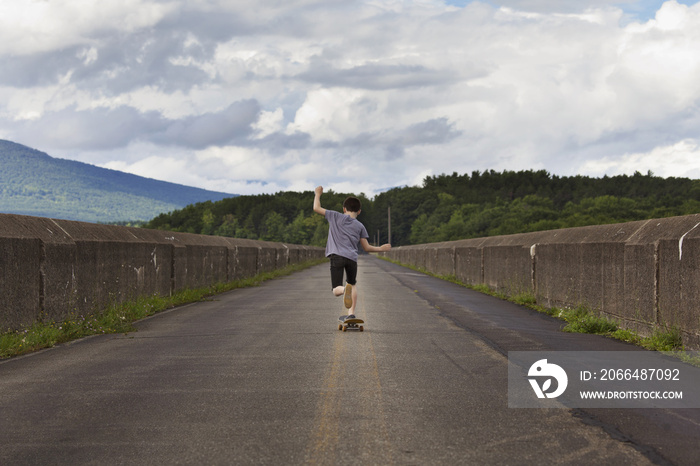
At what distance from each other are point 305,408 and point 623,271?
6439 millimetres

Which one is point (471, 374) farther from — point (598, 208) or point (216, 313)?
point (598, 208)

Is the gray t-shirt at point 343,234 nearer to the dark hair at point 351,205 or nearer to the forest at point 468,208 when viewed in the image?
the dark hair at point 351,205

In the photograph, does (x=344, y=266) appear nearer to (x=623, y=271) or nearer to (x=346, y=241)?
(x=346, y=241)

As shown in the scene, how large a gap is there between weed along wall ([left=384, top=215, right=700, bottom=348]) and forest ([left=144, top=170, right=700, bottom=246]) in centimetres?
7027

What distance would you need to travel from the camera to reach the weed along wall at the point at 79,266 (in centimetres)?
858

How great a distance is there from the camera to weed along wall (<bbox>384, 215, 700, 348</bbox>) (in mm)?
7715

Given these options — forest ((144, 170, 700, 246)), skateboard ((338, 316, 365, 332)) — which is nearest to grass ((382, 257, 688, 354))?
skateboard ((338, 316, 365, 332))

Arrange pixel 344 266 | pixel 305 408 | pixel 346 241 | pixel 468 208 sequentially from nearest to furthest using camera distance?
1. pixel 305 408
2. pixel 346 241
3. pixel 344 266
4. pixel 468 208

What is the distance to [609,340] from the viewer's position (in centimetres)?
904

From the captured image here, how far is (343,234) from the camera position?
9.32m

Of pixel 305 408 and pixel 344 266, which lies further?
pixel 344 266

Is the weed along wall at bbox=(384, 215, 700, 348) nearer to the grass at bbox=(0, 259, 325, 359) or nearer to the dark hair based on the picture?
the dark hair

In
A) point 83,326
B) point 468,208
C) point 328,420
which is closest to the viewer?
point 328,420

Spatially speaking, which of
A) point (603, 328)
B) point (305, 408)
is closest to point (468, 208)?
point (603, 328)
